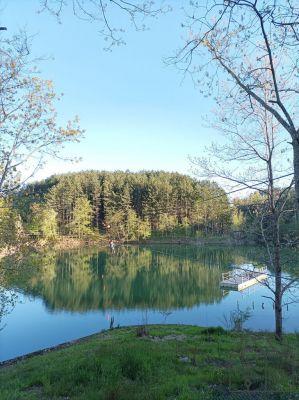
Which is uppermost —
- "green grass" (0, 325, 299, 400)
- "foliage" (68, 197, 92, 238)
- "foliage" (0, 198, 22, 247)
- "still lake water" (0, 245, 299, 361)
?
"foliage" (68, 197, 92, 238)

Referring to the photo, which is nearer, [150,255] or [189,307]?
[189,307]

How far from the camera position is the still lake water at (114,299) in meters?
16.9

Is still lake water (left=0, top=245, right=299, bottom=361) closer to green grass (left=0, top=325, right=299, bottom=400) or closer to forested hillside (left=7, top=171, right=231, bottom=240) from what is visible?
green grass (left=0, top=325, right=299, bottom=400)

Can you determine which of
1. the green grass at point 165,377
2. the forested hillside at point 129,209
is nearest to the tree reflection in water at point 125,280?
the green grass at point 165,377

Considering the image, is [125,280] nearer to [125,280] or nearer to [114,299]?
[125,280]

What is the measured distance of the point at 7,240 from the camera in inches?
386


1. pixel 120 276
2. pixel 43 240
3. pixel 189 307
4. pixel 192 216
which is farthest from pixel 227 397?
pixel 192 216

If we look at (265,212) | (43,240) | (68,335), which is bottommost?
(68,335)

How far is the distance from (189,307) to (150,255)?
31047 millimetres

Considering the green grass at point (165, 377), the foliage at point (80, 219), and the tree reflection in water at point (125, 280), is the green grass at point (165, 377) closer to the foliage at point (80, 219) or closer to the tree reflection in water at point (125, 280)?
the tree reflection in water at point (125, 280)

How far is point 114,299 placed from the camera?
26.5m

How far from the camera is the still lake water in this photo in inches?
666

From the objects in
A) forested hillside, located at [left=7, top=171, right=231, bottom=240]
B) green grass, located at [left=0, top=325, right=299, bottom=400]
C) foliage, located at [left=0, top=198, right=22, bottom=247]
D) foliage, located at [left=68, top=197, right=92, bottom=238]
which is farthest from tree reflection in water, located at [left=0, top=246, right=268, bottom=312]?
forested hillside, located at [left=7, top=171, right=231, bottom=240]

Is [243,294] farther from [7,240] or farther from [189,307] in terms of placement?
[7,240]
